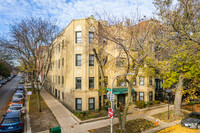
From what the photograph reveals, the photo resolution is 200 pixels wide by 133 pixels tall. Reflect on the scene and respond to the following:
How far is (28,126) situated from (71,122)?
13.8 ft

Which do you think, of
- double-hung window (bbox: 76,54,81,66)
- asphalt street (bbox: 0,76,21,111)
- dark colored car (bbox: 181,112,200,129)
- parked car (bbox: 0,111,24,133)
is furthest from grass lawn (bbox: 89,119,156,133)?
asphalt street (bbox: 0,76,21,111)

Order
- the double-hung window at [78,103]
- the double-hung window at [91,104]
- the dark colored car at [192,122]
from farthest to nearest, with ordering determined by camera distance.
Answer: the double-hung window at [91,104] → the double-hung window at [78,103] → the dark colored car at [192,122]

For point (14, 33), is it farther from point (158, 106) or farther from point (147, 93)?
point (158, 106)

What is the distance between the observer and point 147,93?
21703 millimetres

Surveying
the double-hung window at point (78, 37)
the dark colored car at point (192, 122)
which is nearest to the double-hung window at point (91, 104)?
the double-hung window at point (78, 37)

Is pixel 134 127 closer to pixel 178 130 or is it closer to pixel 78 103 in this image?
pixel 178 130

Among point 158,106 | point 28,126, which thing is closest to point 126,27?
point 28,126

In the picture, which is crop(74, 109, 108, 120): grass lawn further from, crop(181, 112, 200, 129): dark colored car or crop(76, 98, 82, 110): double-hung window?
crop(181, 112, 200, 129): dark colored car

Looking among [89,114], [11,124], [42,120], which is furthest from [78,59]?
[11,124]

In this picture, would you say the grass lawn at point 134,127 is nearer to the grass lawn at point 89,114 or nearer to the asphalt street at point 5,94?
the grass lawn at point 89,114

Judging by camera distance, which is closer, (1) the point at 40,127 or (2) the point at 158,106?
(1) the point at 40,127

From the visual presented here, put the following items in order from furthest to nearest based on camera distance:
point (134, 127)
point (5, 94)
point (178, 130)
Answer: point (5, 94) → point (134, 127) → point (178, 130)

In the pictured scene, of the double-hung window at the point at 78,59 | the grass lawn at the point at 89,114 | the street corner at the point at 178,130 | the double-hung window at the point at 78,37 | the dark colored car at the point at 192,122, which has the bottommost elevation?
the street corner at the point at 178,130

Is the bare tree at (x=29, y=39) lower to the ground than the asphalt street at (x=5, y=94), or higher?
higher
